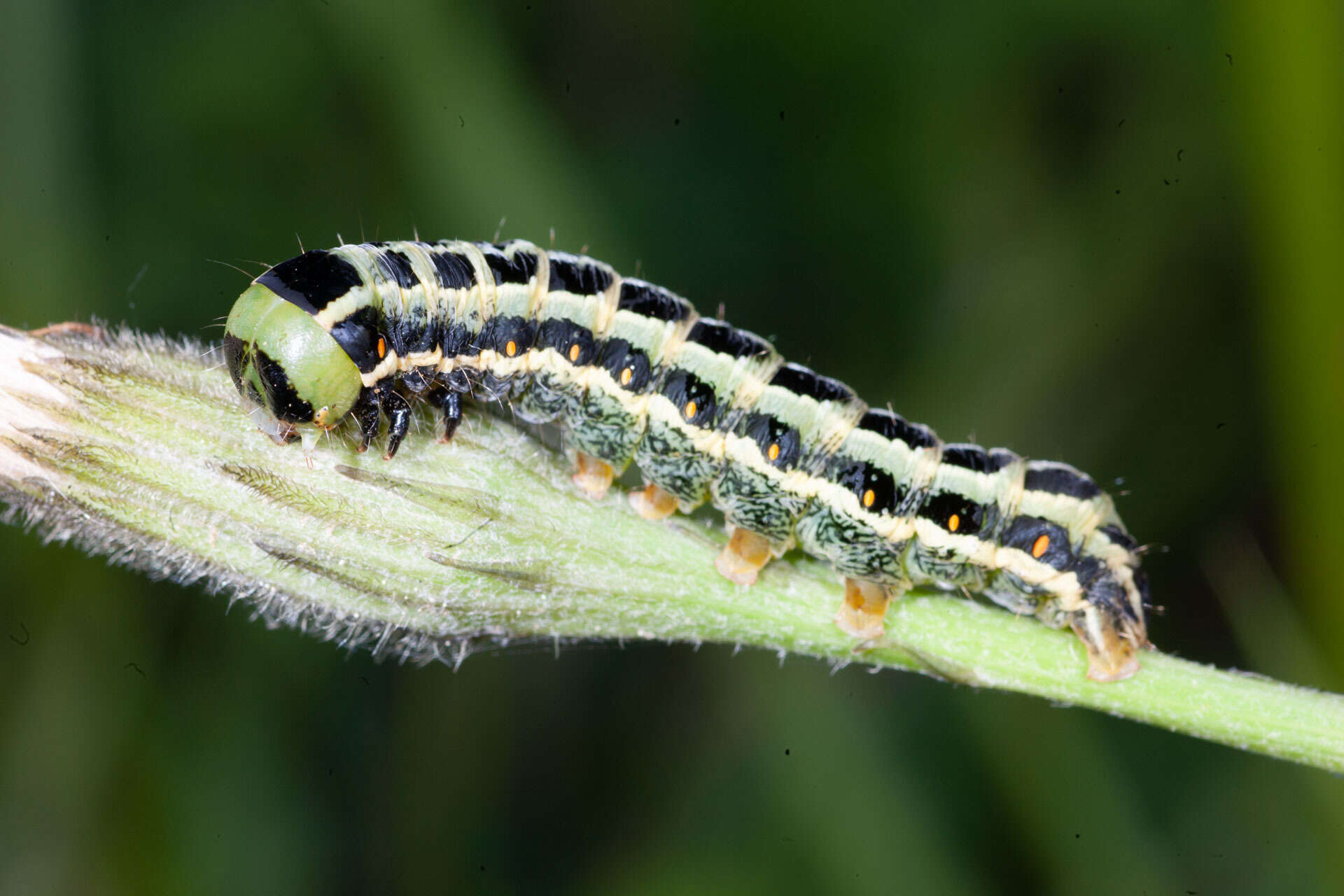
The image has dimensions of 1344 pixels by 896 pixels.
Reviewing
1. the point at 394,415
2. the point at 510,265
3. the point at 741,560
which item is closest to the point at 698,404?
the point at 741,560

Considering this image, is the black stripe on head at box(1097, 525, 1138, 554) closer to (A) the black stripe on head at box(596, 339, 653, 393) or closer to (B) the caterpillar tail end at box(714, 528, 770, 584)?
(B) the caterpillar tail end at box(714, 528, 770, 584)

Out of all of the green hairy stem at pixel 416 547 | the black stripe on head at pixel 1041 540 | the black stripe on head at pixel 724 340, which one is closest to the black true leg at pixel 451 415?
the green hairy stem at pixel 416 547

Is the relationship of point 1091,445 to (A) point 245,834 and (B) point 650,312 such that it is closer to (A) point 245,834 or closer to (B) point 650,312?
(B) point 650,312

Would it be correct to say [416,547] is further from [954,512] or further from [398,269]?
[954,512]

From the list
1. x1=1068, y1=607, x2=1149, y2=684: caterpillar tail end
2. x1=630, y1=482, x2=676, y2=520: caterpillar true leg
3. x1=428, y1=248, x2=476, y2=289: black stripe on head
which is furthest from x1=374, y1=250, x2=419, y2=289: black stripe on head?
x1=1068, y1=607, x2=1149, y2=684: caterpillar tail end

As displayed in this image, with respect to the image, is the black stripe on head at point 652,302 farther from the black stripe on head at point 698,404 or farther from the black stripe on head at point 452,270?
the black stripe on head at point 452,270

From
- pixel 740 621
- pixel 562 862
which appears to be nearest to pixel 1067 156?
pixel 740 621

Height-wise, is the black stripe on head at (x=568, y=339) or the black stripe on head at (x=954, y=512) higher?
the black stripe on head at (x=568, y=339)
